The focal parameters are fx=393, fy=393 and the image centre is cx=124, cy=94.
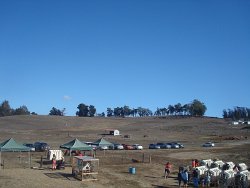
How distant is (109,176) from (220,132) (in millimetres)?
93276

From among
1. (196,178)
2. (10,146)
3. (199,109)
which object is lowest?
(196,178)

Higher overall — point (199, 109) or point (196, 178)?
point (199, 109)

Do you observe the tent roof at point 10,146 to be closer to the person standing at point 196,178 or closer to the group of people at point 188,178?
the group of people at point 188,178

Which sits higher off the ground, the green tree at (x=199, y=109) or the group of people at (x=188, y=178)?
the green tree at (x=199, y=109)

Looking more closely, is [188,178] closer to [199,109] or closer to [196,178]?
[196,178]

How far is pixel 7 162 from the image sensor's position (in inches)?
1634

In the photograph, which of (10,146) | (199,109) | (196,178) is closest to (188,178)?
(196,178)

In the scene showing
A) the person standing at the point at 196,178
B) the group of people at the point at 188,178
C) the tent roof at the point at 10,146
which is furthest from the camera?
the tent roof at the point at 10,146

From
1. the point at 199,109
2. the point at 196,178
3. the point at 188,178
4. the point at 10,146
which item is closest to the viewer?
the point at 188,178

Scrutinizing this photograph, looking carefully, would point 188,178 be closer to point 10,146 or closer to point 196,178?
point 196,178

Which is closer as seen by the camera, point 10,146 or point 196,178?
point 196,178

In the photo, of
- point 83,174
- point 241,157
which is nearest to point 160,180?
point 83,174

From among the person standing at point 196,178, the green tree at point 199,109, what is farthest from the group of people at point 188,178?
the green tree at point 199,109

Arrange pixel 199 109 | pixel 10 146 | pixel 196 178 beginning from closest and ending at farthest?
pixel 196 178
pixel 10 146
pixel 199 109
